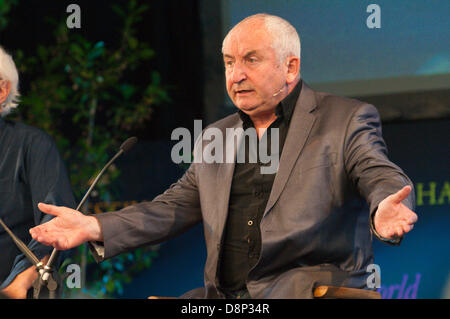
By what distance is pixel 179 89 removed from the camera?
4.36 m

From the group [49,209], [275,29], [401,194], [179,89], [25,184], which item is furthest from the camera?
[179,89]

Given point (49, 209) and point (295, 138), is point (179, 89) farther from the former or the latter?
point (49, 209)

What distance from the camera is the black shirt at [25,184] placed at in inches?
104

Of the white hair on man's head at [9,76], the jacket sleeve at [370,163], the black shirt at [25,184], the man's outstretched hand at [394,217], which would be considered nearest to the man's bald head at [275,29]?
the jacket sleeve at [370,163]

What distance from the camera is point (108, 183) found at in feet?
13.9

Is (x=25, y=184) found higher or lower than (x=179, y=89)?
lower

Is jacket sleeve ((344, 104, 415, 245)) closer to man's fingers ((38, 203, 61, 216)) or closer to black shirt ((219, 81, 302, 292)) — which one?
black shirt ((219, 81, 302, 292))

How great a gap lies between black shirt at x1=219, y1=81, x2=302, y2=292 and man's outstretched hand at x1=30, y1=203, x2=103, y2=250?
0.44m

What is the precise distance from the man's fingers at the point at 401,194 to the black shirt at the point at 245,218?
1.97 feet

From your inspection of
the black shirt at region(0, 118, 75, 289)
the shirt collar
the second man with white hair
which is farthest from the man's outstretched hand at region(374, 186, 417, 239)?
the black shirt at region(0, 118, 75, 289)

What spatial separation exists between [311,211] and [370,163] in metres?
0.24

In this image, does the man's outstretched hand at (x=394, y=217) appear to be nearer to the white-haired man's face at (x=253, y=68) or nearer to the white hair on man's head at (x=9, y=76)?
the white-haired man's face at (x=253, y=68)

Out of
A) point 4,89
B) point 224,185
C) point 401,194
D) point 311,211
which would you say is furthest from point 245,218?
point 4,89
